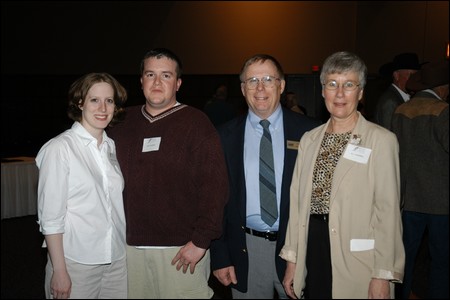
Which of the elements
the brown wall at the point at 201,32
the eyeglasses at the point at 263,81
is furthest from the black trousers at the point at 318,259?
the brown wall at the point at 201,32

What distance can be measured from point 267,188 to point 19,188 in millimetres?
4850

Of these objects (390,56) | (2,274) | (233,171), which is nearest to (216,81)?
(390,56)

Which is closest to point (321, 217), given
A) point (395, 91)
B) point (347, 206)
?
point (347, 206)

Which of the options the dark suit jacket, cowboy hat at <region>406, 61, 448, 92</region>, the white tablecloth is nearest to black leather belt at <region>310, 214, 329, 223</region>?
the dark suit jacket

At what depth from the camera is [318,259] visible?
1952mm

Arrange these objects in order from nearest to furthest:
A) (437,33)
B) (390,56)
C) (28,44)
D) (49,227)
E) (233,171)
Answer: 1. (49,227)
2. (233,171)
3. (437,33)
4. (390,56)
5. (28,44)

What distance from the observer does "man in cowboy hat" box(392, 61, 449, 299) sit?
3.05 metres

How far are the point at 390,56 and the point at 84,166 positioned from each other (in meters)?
7.98

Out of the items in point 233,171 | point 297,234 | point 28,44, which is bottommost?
point 297,234

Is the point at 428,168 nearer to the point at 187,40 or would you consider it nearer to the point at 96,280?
the point at 96,280

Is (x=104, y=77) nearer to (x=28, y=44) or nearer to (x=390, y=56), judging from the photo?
(x=390, y=56)

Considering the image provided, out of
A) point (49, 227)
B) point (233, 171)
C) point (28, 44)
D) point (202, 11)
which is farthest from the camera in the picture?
point (28, 44)

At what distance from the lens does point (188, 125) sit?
227 cm

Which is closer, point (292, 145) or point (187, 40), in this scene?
point (292, 145)
